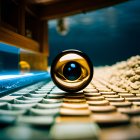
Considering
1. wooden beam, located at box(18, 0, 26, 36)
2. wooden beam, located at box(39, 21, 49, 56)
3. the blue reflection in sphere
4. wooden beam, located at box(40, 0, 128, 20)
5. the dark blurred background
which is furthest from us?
the dark blurred background

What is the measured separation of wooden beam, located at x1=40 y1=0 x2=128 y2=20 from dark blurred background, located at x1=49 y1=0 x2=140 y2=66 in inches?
562

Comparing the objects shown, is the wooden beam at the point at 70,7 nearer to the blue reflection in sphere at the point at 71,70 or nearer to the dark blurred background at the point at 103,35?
the blue reflection in sphere at the point at 71,70

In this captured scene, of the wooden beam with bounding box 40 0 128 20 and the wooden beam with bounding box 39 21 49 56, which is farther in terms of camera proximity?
the wooden beam with bounding box 39 21 49 56

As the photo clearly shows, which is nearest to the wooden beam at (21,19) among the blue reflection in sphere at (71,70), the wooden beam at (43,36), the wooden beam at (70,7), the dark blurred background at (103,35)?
the wooden beam at (70,7)

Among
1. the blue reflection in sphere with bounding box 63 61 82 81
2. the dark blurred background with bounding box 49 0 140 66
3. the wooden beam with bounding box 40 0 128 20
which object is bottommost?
the blue reflection in sphere with bounding box 63 61 82 81

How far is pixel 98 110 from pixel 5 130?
2.57ft

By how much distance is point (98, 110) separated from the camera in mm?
1970

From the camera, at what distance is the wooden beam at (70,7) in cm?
642

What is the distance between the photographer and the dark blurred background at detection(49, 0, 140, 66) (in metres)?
22.4

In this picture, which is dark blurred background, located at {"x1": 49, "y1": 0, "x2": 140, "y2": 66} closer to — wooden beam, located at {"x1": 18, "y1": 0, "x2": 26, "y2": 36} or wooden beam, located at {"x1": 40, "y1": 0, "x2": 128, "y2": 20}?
wooden beam, located at {"x1": 40, "y1": 0, "x2": 128, "y2": 20}

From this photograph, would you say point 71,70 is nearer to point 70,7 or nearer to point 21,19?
point 21,19

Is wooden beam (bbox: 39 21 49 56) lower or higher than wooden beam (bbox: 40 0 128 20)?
lower

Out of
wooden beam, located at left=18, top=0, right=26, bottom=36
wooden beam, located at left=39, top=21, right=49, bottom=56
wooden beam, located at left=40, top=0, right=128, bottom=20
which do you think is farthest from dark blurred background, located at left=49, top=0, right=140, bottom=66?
wooden beam, located at left=18, top=0, right=26, bottom=36

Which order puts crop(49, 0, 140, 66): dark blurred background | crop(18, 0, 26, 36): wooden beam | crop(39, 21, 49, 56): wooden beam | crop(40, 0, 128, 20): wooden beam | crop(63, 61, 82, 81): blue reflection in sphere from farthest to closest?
crop(49, 0, 140, 66): dark blurred background → crop(39, 21, 49, 56): wooden beam → crop(40, 0, 128, 20): wooden beam → crop(18, 0, 26, 36): wooden beam → crop(63, 61, 82, 81): blue reflection in sphere
